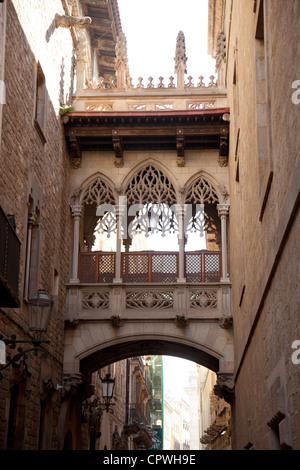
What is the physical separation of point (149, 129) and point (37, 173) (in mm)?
3817

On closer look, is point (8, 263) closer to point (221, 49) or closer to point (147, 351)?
point (147, 351)

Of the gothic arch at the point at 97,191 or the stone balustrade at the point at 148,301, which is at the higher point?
the gothic arch at the point at 97,191

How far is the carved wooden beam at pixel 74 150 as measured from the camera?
633 inches

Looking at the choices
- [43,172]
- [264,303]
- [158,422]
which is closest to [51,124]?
[43,172]

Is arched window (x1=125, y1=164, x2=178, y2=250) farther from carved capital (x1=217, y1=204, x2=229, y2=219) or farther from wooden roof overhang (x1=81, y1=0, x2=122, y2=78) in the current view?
wooden roof overhang (x1=81, y1=0, x2=122, y2=78)

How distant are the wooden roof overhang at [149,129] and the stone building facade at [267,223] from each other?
144cm

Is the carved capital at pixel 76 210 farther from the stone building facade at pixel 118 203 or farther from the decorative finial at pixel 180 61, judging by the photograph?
the decorative finial at pixel 180 61

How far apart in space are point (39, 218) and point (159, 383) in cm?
3744

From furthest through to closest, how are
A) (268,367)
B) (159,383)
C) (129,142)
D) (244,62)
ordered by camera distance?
(159,383)
(129,142)
(244,62)
(268,367)

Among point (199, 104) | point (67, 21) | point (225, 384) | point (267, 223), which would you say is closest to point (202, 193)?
point (199, 104)

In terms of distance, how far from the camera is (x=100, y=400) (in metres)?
21.6

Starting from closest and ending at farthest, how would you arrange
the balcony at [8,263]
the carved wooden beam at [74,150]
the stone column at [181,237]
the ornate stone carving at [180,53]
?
the balcony at [8,263] < the stone column at [181,237] < the carved wooden beam at [74,150] < the ornate stone carving at [180,53]

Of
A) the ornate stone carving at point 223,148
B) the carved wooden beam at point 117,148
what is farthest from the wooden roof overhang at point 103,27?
the ornate stone carving at point 223,148

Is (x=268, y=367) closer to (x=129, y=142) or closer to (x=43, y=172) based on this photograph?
(x=43, y=172)
